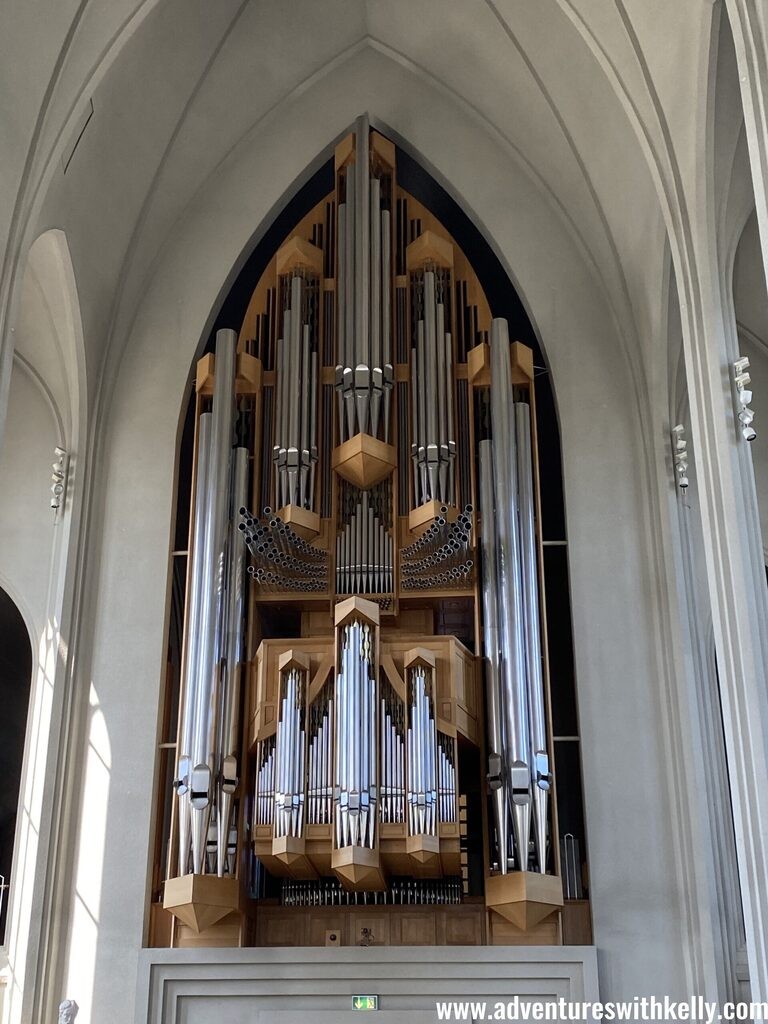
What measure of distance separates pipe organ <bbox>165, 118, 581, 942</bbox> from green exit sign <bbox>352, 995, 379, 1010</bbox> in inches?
29.9

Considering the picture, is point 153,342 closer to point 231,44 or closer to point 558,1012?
point 231,44

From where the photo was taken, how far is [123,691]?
34.9 ft

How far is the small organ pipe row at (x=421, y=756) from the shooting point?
30.0ft

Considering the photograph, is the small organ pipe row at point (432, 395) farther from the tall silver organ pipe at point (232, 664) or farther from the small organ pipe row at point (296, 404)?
the tall silver organ pipe at point (232, 664)

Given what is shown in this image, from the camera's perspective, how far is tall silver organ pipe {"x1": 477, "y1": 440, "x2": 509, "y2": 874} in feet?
30.9

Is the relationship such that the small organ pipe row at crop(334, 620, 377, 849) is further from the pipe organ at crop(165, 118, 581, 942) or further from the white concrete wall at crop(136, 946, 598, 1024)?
the white concrete wall at crop(136, 946, 598, 1024)

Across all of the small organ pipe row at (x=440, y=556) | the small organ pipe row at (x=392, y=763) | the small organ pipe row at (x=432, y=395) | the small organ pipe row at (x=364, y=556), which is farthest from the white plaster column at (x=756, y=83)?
the small organ pipe row at (x=364, y=556)

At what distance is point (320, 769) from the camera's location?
→ 9.36 meters

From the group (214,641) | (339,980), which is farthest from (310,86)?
(339,980)

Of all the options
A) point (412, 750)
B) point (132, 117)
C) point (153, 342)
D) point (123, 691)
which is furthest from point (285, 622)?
point (132, 117)

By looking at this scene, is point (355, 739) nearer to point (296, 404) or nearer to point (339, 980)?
point (339, 980)

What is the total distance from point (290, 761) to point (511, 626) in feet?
6.78

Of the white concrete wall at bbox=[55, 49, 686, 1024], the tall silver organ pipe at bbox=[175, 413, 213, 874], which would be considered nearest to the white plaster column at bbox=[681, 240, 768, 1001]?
the white concrete wall at bbox=[55, 49, 686, 1024]

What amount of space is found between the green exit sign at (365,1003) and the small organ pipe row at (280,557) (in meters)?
3.22
